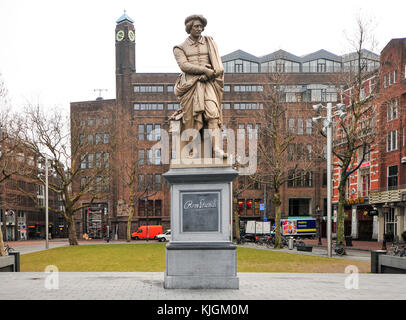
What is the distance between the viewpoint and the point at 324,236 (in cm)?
6288

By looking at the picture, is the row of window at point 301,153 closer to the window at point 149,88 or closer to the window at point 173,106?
the window at point 173,106

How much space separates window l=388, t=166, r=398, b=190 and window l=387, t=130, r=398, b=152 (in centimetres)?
198

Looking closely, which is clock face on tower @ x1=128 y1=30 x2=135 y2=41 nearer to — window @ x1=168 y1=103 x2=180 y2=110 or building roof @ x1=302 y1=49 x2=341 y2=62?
window @ x1=168 y1=103 x2=180 y2=110

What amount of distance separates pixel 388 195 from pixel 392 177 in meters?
2.67

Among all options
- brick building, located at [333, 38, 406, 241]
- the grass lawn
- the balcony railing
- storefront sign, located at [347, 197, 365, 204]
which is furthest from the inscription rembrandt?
storefront sign, located at [347, 197, 365, 204]

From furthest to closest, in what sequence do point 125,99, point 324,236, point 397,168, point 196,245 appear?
point 125,99
point 324,236
point 397,168
point 196,245

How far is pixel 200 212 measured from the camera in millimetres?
9703

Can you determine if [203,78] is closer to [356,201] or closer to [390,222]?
[390,222]

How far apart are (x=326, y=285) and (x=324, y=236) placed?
54935 millimetres

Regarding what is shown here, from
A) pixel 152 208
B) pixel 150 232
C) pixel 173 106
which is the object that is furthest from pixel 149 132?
pixel 150 232

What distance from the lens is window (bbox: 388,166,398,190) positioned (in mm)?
43969

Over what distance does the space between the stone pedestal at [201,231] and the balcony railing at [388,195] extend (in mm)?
35013
